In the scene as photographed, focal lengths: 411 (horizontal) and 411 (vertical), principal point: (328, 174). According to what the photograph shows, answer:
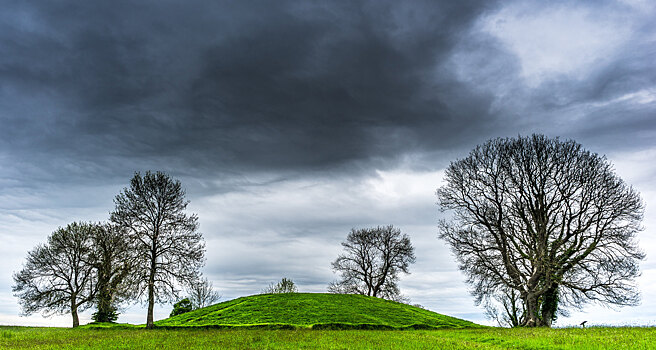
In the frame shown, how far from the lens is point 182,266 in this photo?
126 feet

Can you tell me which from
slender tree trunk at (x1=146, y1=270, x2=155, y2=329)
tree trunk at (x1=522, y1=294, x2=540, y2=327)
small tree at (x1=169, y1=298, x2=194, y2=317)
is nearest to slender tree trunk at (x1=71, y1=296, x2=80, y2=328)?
small tree at (x1=169, y1=298, x2=194, y2=317)

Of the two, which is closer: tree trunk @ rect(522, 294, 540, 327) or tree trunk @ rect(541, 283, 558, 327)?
tree trunk @ rect(522, 294, 540, 327)

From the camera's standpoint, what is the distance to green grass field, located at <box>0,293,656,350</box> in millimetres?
20094

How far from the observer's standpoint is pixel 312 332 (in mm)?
30000

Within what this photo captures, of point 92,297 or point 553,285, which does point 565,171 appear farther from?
point 92,297

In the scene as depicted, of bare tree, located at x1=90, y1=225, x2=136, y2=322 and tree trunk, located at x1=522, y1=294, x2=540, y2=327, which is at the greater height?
bare tree, located at x1=90, y1=225, x2=136, y2=322

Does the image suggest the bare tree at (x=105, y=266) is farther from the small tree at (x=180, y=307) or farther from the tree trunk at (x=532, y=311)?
the tree trunk at (x=532, y=311)

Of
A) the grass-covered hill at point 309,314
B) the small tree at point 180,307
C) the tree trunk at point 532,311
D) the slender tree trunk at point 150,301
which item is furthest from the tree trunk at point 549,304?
the small tree at point 180,307

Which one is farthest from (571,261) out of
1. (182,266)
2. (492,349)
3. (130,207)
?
(130,207)

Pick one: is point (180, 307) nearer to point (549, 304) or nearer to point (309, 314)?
point (309, 314)

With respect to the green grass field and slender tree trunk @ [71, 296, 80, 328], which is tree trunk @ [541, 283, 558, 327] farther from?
slender tree trunk @ [71, 296, 80, 328]

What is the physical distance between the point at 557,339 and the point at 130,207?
116ft

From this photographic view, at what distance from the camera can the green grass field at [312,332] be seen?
65.9 feet

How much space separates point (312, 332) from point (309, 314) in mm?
11581
